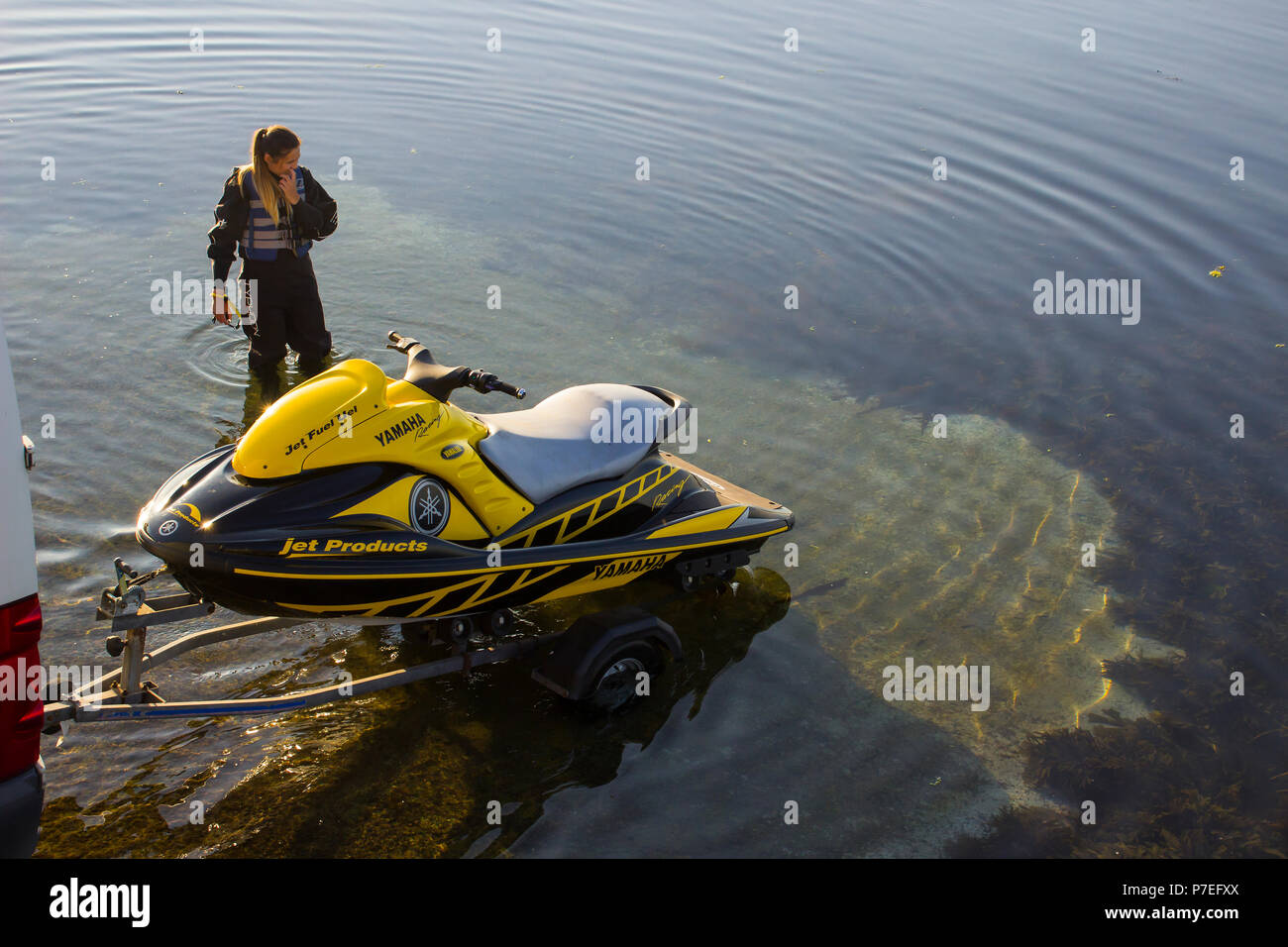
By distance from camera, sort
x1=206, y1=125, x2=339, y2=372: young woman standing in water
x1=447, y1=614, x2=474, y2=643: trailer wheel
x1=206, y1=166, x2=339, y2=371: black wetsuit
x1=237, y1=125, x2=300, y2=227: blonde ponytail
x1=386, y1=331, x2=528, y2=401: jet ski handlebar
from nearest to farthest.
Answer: x1=386, y1=331, x2=528, y2=401: jet ski handlebar → x1=447, y1=614, x2=474, y2=643: trailer wheel → x1=237, y1=125, x2=300, y2=227: blonde ponytail → x1=206, y1=125, x2=339, y2=372: young woman standing in water → x1=206, y1=166, x2=339, y2=371: black wetsuit

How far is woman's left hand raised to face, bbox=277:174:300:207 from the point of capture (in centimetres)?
659

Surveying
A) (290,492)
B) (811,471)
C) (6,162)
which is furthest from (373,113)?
(290,492)

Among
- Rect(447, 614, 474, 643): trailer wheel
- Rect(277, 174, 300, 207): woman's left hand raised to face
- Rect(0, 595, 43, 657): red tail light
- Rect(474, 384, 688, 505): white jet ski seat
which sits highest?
Rect(277, 174, 300, 207): woman's left hand raised to face

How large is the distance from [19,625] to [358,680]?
176cm

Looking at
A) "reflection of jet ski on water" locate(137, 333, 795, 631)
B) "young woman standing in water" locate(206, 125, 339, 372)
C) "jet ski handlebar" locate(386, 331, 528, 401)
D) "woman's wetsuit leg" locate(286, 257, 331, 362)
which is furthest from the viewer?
"woman's wetsuit leg" locate(286, 257, 331, 362)

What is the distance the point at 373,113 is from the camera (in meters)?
14.2

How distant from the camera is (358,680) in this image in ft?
15.9

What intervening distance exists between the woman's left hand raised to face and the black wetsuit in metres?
0.03

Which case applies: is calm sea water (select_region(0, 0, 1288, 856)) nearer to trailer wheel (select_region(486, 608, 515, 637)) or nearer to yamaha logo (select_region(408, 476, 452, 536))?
trailer wheel (select_region(486, 608, 515, 637))

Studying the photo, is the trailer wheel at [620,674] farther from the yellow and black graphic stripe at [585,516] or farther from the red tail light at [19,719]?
the red tail light at [19,719]

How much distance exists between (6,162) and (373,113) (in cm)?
431

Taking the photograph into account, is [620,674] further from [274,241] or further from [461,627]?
[274,241]

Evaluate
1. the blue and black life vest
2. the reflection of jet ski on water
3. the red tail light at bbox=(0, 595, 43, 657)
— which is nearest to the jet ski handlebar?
the reflection of jet ski on water
